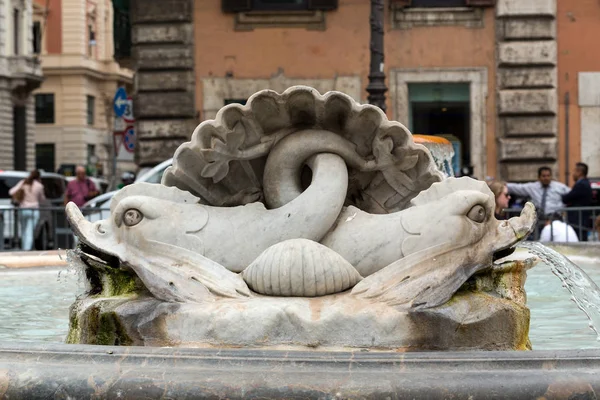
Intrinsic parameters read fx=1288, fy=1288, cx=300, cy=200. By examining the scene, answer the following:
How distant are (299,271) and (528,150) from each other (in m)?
16.8

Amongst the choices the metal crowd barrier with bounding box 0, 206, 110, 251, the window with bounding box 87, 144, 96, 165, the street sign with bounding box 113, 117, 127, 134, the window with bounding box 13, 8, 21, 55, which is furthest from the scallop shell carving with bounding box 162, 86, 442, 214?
the window with bounding box 87, 144, 96, 165

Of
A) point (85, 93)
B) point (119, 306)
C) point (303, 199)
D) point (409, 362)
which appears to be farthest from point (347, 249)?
point (85, 93)

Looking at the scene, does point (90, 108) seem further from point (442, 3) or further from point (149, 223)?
point (149, 223)

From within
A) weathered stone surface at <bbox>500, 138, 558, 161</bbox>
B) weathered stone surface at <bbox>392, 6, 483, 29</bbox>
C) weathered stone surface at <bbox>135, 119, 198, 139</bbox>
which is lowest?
weathered stone surface at <bbox>500, 138, 558, 161</bbox>

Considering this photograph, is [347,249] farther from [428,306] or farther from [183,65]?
[183,65]

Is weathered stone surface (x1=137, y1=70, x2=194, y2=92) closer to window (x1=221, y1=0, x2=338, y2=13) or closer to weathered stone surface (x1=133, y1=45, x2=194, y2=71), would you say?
weathered stone surface (x1=133, y1=45, x2=194, y2=71)

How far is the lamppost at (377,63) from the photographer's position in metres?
13.0

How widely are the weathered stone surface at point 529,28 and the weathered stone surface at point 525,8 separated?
4.2 inches

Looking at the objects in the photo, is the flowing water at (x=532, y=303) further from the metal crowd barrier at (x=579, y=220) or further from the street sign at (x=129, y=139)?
the street sign at (x=129, y=139)

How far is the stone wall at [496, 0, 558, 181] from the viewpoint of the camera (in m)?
19.6

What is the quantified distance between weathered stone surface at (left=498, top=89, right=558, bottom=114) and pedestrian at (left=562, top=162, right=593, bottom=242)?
5926 millimetres

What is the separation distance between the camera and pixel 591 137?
65.0 ft

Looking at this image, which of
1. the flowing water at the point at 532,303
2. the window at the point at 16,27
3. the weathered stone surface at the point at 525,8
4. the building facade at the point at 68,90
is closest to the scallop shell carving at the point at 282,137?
the flowing water at the point at 532,303

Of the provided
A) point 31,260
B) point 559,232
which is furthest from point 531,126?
point 31,260
